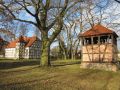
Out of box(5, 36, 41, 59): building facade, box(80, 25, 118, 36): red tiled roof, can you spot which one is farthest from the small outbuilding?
box(5, 36, 41, 59): building facade

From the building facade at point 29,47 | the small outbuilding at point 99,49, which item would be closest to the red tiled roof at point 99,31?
the small outbuilding at point 99,49

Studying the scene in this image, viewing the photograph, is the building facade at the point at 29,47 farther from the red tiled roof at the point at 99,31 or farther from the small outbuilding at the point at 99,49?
the red tiled roof at the point at 99,31

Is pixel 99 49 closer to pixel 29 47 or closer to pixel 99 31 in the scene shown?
pixel 99 31

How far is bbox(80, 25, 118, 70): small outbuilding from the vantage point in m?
28.4

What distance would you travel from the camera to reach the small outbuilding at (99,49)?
93.2ft

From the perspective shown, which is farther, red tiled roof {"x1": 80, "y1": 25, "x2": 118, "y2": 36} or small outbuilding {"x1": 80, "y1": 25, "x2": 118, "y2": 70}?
red tiled roof {"x1": 80, "y1": 25, "x2": 118, "y2": 36}

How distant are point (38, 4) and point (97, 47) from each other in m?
9.03

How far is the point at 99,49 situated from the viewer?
2927 centimetres

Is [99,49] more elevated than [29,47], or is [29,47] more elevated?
[29,47]

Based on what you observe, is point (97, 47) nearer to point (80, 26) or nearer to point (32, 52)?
point (80, 26)

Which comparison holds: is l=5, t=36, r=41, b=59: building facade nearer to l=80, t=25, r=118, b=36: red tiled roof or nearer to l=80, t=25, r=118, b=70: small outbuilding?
l=80, t=25, r=118, b=70: small outbuilding

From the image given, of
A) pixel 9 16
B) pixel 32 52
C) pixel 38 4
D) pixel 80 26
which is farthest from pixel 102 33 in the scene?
pixel 32 52

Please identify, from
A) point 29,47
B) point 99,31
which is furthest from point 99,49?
point 29,47

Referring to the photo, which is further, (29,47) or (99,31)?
(29,47)
